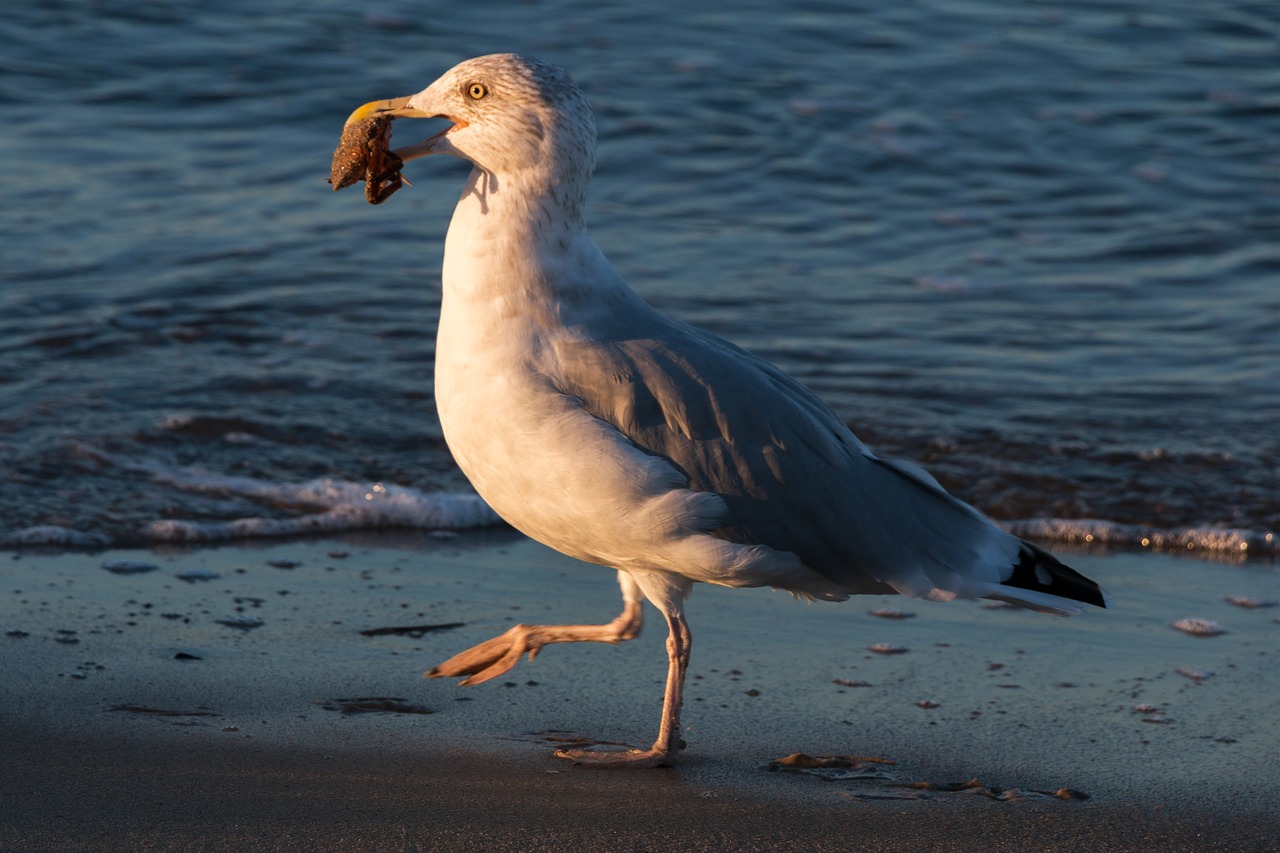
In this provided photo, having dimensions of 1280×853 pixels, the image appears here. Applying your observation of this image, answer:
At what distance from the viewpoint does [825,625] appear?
16.9 ft

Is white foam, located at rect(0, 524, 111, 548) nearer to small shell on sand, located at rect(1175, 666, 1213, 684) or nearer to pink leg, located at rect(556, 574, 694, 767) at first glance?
pink leg, located at rect(556, 574, 694, 767)

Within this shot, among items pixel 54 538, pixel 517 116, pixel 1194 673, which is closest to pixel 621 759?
pixel 517 116

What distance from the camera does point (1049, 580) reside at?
4305 mm

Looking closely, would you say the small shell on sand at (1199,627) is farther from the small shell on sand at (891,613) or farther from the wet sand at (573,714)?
the small shell on sand at (891,613)

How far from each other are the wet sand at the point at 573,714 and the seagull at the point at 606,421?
326 mm

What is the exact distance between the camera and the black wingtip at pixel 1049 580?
4.28m

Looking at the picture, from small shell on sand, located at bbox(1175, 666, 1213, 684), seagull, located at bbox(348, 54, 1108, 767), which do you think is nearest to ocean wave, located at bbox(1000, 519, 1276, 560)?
small shell on sand, located at bbox(1175, 666, 1213, 684)

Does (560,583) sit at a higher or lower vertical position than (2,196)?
lower

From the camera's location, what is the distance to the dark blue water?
6918 mm

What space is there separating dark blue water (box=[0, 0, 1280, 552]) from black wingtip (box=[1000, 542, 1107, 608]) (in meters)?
2.06

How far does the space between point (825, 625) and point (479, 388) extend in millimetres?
1722

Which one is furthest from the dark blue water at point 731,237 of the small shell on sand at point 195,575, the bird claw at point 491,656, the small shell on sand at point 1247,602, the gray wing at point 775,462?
the gray wing at point 775,462

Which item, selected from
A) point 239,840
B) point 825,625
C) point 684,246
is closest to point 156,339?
point 684,246

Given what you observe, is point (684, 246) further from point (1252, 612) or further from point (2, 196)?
point (1252, 612)
